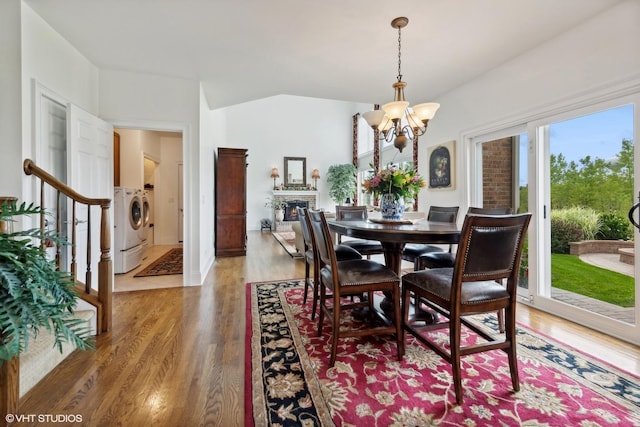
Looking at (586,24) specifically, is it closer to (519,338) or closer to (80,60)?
(519,338)

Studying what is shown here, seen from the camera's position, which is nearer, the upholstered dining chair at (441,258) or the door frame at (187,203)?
the upholstered dining chair at (441,258)

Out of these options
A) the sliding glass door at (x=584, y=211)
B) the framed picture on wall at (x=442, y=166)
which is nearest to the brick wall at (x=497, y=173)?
the sliding glass door at (x=584, y=211)

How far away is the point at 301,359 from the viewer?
178 centimetres

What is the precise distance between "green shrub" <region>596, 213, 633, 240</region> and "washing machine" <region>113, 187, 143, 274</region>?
210 inches

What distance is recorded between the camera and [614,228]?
2.28 meters

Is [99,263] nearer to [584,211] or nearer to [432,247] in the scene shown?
[432,247]

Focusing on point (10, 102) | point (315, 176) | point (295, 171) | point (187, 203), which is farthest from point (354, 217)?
point (295, 171)

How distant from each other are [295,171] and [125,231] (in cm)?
640

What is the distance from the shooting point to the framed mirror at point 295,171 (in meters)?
9.72

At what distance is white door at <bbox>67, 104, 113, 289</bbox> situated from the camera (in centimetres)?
248

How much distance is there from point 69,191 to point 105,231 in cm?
37

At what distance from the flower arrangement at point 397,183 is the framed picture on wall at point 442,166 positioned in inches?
65.6

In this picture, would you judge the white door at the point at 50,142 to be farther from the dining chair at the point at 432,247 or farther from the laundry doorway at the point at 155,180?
the dining chair at the point at 432,247

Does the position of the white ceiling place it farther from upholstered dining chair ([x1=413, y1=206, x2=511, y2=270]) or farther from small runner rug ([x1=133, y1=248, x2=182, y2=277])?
small runner rug ([x1=133, y1=248, x2=182, y2=277])
